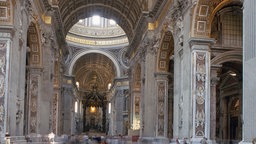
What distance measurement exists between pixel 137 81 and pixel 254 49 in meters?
28.5

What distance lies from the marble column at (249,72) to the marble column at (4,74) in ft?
31.2

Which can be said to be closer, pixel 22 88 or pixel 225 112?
pixel 22 88

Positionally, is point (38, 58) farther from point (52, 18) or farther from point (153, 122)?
point (153, 122)

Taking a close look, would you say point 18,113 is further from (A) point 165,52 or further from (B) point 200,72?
(A) point 165,52

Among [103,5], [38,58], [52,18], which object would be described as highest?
[103,5]

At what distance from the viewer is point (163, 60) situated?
29.2 m

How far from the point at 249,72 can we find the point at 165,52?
52.6 feet

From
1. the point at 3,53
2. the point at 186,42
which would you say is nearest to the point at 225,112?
the point at 186,42

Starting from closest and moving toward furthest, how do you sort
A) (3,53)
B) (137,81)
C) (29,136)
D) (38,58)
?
1. (3,53)
2. (29,136)
3. (38,58)
4. (137,81)

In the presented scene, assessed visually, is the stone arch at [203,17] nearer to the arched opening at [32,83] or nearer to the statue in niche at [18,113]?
the statue in niche at [18,113]

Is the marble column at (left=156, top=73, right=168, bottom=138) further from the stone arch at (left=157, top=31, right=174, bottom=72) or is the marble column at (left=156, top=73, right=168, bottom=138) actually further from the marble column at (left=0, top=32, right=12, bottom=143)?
the marble column at (left=0, top=32, right=12, bottom=143)

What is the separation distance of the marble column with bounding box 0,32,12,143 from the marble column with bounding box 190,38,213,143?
775cm

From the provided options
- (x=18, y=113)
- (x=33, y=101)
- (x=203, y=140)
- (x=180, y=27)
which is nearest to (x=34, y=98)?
(x=33, y=101)

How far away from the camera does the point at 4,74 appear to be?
59.8 feet
